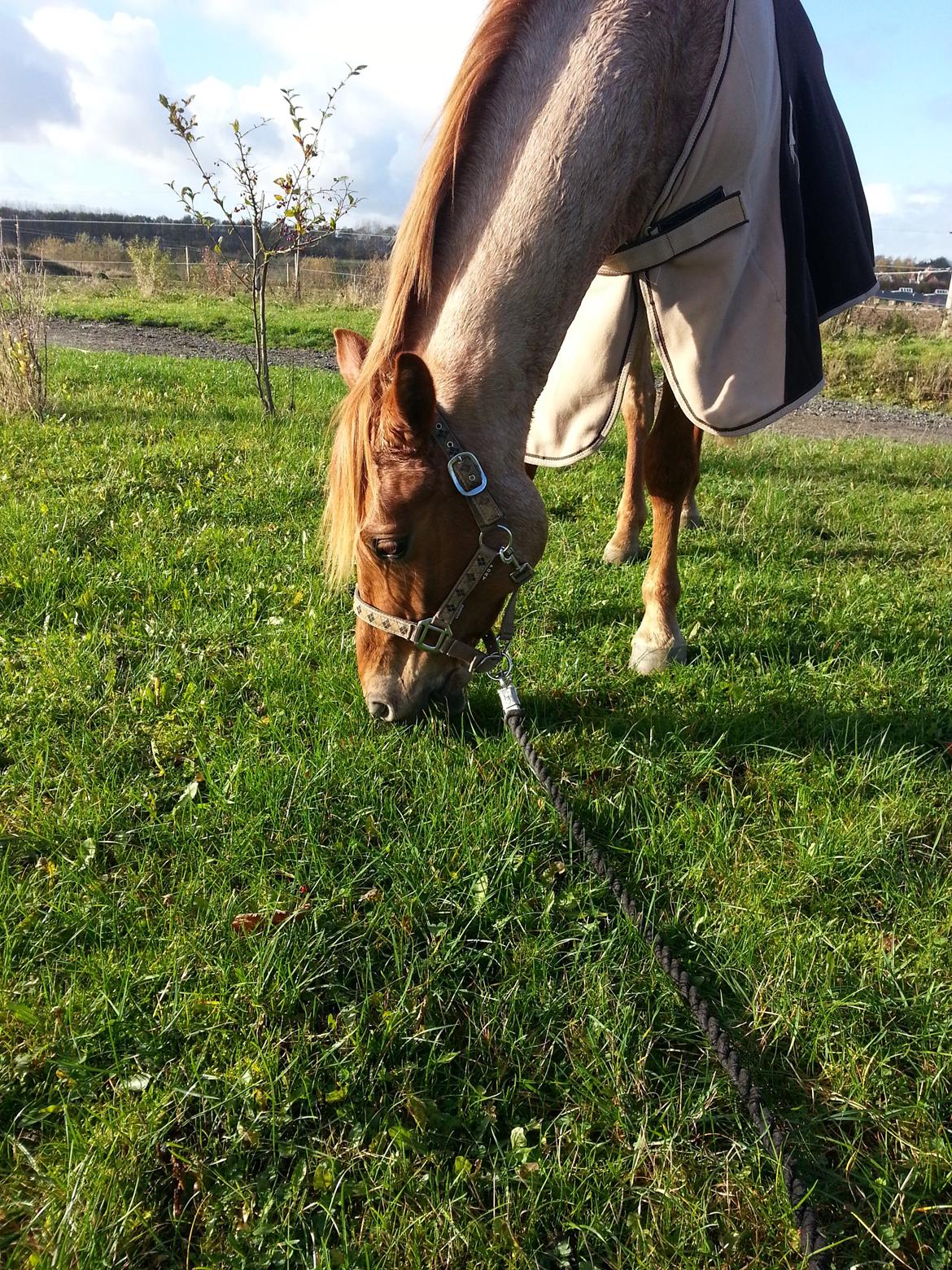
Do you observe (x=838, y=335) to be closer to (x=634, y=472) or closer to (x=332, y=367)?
(x=332, y=367)

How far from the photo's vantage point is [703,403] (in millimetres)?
2523

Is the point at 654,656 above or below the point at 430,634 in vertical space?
below

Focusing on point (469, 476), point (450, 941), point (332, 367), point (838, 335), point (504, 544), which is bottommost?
point (450, 941)

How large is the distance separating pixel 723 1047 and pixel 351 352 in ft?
6.99

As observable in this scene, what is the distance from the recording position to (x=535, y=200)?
2.01 metres

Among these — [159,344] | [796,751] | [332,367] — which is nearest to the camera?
[796,751]

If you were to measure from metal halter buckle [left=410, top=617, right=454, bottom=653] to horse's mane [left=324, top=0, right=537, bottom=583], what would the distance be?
1.05 feet

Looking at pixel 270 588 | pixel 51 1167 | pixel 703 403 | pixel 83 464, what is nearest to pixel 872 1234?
pixel 51 1167

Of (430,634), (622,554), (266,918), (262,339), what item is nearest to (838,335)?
(262,339)

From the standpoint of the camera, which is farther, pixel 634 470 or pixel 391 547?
pixel 634 470

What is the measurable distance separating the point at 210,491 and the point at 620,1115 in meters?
4.31

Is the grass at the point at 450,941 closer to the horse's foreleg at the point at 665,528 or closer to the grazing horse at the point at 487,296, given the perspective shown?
the horse's foreleg at the point at 665,528

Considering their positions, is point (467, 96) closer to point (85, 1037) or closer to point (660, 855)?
point (660, 855)

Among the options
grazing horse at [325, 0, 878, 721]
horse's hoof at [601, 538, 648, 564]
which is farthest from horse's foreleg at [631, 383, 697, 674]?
grazing horse at [325, 0, 878, 721]
